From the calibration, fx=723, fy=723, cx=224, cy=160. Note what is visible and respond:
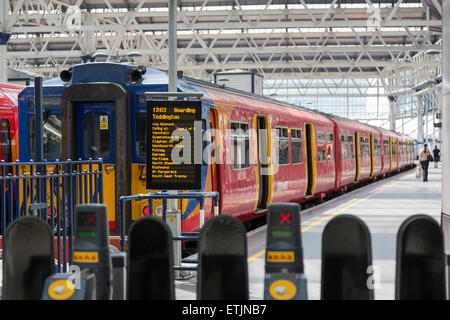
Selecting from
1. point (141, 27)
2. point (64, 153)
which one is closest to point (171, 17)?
point (64, 153)

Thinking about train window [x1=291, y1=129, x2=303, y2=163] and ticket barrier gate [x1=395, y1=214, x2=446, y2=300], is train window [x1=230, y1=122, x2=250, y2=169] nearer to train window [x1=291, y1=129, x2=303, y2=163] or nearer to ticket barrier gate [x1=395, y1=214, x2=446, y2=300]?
train window [x1=291, y1=129, x2=303, y2=163]

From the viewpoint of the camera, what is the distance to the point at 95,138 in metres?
10.6

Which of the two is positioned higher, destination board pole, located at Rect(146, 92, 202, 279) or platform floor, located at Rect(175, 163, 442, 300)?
destination board pole, located at Rect(146, 92, 202, 279)

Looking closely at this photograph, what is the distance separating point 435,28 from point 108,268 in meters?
12.0

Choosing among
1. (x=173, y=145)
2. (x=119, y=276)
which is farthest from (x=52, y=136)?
(x=119, y=276)

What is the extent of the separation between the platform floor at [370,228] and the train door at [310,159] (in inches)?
23.5

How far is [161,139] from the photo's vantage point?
27.5 ft

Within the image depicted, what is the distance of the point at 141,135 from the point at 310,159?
9.19 m

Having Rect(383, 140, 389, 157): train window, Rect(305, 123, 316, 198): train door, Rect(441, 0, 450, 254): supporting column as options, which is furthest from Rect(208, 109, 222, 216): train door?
Rect(383, 140, 389, 157): train window

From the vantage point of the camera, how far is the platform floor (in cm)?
807

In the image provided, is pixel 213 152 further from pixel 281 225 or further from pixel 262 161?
pixel 281 225

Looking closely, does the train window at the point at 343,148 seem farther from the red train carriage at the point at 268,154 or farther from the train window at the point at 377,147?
the train window at the point at 377,147

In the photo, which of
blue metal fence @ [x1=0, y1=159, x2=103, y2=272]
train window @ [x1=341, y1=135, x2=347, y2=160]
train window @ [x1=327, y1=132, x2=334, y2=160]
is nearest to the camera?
blue metal fence @ [x1=0, y1=159, x2=103, y2=272]
